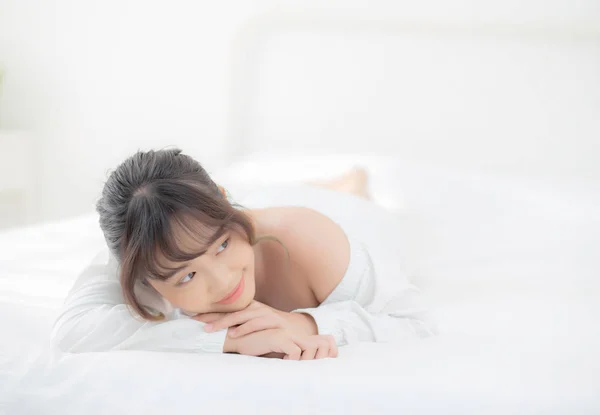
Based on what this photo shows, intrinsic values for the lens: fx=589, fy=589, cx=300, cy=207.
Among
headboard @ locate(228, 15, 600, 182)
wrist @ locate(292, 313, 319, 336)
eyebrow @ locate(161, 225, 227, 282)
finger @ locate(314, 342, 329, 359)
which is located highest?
headboard @ locate(228, 15, 600, 182)

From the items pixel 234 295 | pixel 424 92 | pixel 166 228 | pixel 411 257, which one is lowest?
pixel 411 257

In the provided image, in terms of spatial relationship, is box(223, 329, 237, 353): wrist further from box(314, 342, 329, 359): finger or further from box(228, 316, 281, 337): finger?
box(314, 342, 329, 359): finger

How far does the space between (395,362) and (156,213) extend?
377 mm

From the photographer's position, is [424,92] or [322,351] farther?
[424,92]

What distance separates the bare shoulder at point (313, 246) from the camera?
1.09 metres

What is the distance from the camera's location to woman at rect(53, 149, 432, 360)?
32.1 inches

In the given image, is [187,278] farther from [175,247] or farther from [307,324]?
[307,324]

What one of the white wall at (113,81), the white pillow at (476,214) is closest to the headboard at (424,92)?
the white wall at (113,81)

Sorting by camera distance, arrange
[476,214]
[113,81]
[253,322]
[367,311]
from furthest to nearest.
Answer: [113,81], [476,214], [367,311], [253,322]

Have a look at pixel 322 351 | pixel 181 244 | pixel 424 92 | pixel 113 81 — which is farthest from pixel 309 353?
pixel 113 81

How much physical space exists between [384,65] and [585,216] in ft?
3.49

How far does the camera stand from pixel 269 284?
1150 mm

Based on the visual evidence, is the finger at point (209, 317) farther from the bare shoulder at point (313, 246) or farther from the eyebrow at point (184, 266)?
the bare shoulder at point (313, 246)

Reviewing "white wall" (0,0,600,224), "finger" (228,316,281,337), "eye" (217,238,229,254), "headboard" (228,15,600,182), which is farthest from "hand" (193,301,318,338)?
"white wall" (0,0,600,224)
